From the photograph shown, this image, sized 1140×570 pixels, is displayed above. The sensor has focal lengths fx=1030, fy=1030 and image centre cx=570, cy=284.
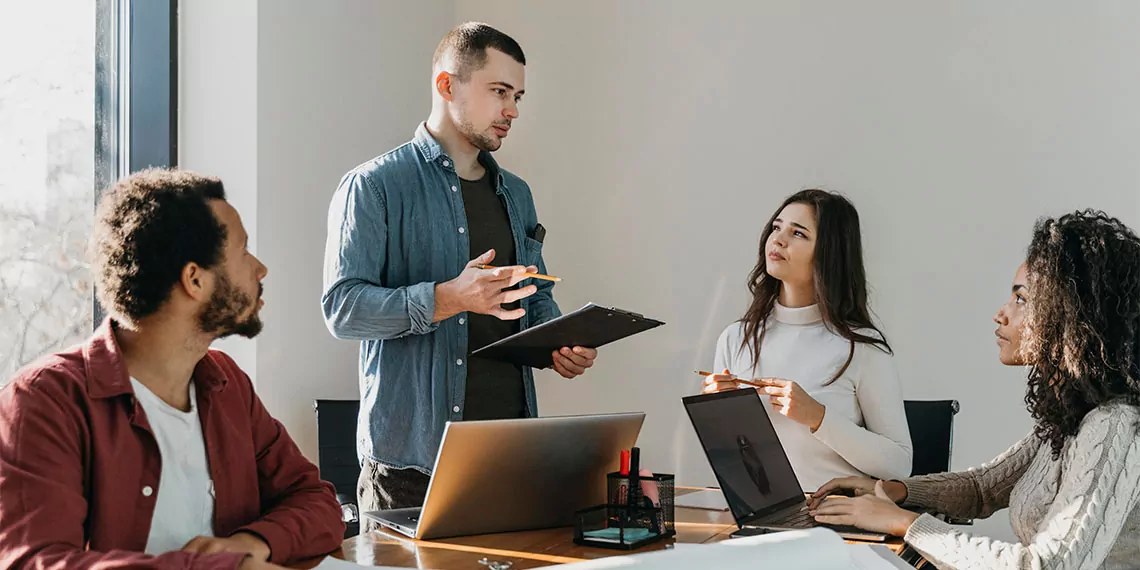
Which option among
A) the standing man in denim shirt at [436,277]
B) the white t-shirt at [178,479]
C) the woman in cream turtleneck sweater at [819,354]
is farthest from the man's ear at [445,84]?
the white t-shirt at [178,479]

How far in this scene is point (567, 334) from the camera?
1.96 meters

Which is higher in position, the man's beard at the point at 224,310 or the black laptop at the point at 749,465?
the man's beard at the point at 224,310

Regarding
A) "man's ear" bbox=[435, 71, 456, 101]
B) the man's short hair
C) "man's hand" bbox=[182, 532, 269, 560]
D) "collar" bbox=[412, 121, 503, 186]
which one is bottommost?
"man's hand" bbox=[182, 532, 269, 560]

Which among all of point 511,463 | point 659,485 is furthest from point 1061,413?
point 511,463

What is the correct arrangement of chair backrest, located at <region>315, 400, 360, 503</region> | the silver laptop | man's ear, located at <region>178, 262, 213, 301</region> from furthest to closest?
chair backrest, located at <region>315, 400, 360, 503</region> < the silver laptop < man's ear, located at <region>178, 262, 213, 301</region>

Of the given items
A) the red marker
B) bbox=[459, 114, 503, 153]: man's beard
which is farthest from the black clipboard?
bbox=[459, 114, 503, 153]: man's beard

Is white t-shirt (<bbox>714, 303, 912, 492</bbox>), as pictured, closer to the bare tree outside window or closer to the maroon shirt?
the maroon shirt

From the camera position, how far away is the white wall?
3189 millimetres

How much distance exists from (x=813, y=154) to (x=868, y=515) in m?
2.03

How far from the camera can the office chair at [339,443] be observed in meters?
3.09

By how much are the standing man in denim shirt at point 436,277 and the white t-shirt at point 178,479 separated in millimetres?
606

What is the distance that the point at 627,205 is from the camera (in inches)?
150

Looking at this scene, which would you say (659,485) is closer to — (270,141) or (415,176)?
(415,176)

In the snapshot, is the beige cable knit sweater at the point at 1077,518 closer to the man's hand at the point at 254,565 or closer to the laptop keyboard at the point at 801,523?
the laptop keyboard at the point at 801,523
